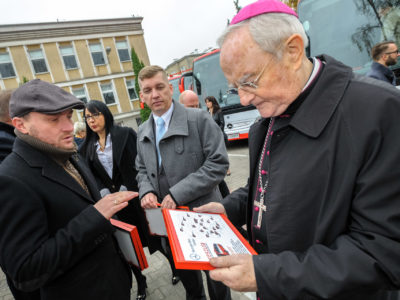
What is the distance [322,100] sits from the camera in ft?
2.94

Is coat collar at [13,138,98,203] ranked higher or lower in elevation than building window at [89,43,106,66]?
lower

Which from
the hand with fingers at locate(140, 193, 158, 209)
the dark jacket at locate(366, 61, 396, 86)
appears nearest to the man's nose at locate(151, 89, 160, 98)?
the hand with fingers at locate(140, 193, 158, 209)

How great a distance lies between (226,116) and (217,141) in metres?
6.13

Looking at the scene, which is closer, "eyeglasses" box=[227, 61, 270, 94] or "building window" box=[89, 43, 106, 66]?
"eyeglasses" box=[227, 61, 270, 94]

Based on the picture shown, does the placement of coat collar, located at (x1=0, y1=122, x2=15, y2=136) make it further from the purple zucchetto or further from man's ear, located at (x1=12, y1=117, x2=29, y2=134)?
the purple zucchetto

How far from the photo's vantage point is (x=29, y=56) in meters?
19.3

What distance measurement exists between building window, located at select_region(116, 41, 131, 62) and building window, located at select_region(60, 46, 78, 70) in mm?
4239

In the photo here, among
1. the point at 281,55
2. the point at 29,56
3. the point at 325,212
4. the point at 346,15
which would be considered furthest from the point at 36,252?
the point at 29,56

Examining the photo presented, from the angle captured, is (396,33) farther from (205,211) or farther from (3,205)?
(3,205)

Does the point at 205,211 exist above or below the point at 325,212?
below

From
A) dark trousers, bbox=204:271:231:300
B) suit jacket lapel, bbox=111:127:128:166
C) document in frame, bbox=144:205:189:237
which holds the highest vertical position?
suit jacket lapel, bbox=111:127:128:166

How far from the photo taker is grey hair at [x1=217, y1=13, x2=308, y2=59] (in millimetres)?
929

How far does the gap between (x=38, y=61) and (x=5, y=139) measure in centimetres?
2338

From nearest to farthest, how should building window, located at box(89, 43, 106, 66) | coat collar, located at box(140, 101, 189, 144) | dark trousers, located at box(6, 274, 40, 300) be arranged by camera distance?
1. dark trousers, located at box(6, 274, 40, 300)
2. coat collar, located at box(140, 101, 189, 144)
3. building window, located at box(89, 43, 106, 66)
